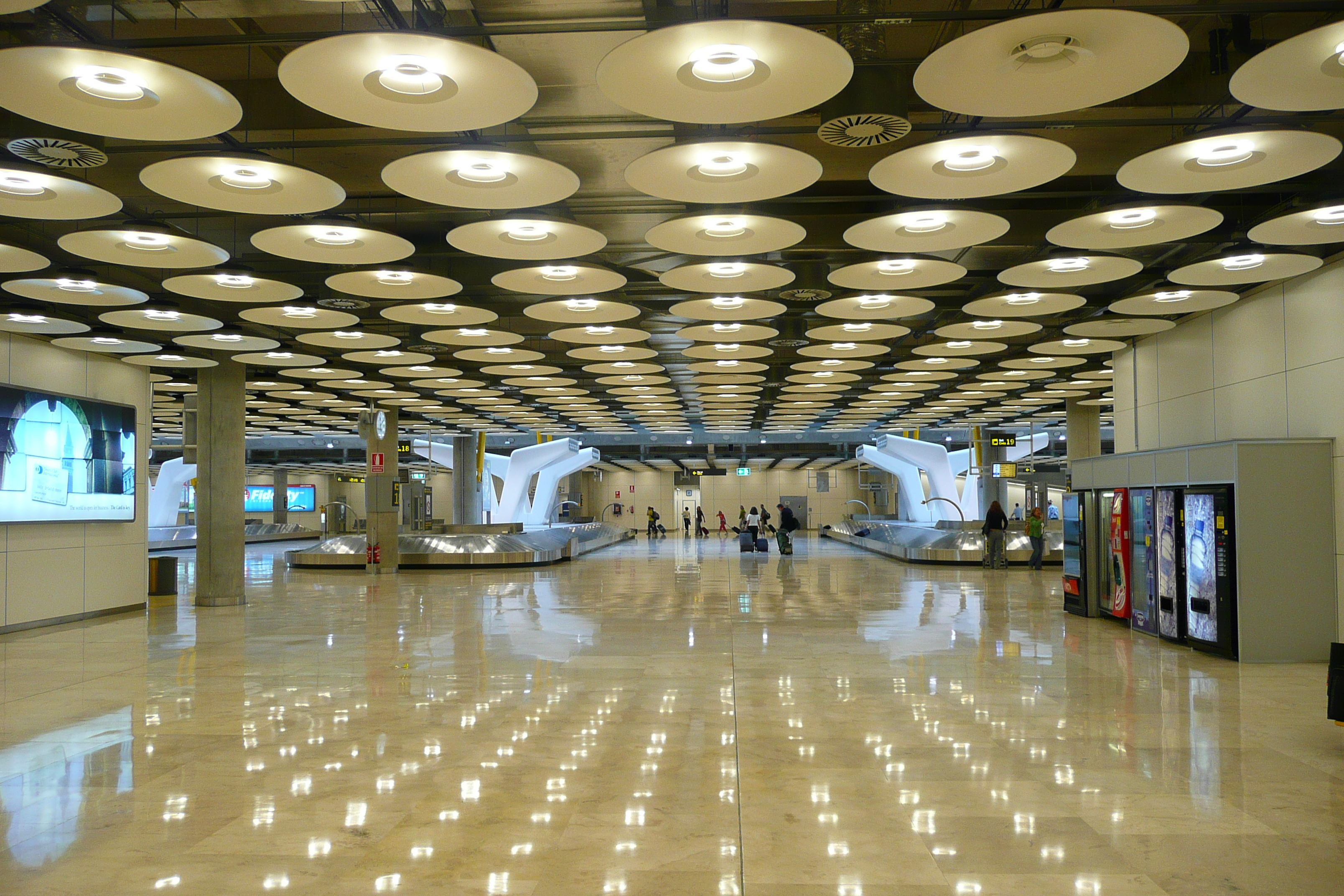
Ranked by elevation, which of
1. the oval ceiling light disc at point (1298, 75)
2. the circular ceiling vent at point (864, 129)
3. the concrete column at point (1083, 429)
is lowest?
the concrete column at point (1083, 429)

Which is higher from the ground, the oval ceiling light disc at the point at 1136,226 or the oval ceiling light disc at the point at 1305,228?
the oval ceiling light disc at the point at 1136,226

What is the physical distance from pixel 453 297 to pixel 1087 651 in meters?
10.9

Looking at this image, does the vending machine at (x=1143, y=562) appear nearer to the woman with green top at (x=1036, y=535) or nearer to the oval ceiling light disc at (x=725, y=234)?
the oval ceiling light disc at (x=725, y=234)

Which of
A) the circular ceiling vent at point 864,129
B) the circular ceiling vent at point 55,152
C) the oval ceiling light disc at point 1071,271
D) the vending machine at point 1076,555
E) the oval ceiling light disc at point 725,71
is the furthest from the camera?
the vending machine at point 1076,555

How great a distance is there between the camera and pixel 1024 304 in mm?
14914

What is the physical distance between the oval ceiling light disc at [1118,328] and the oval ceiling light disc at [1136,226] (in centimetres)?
519

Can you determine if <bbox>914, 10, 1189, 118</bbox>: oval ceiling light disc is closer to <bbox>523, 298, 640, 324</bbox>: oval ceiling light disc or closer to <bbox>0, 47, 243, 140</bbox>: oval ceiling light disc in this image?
<bbox>0, 47, 243, 140</bbox>: oval ceiling light disc

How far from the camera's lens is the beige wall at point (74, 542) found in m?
15.4

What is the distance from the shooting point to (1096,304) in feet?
51.1

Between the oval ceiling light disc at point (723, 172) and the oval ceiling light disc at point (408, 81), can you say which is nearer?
the oval ceiling light disc at point (408, 81)

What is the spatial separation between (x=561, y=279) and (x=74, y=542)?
35.7 feet

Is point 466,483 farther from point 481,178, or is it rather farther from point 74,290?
point 481,178

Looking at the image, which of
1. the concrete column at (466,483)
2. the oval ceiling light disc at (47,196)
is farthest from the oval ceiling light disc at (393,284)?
the concrete column at (466,483)

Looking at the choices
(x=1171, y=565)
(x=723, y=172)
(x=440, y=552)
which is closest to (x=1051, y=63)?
(x=723, y=172)
